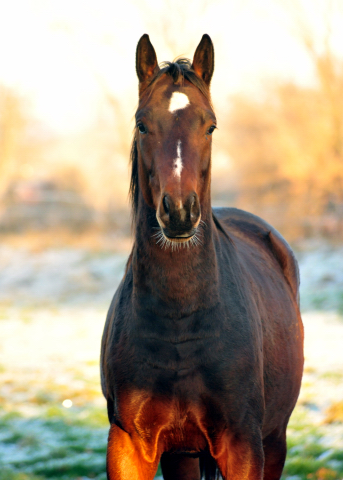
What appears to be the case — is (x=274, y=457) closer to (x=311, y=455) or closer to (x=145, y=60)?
(x=311, y=455)

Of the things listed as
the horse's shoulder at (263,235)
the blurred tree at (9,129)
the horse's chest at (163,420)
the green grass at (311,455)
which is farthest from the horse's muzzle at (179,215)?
the blurred tree at (9,129)

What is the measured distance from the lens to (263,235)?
3516 mm

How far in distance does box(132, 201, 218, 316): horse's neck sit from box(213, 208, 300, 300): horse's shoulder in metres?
1.20

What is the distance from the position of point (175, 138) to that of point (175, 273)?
1.71 feet

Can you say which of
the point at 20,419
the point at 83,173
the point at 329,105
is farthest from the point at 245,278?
the point at 83,173

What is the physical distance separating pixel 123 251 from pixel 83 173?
579cm

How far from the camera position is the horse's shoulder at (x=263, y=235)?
3422mm

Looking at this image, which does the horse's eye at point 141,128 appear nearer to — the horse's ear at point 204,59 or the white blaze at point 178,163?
the white blaze at point 178,163

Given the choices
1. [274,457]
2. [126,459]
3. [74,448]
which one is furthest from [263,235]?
[74,448]

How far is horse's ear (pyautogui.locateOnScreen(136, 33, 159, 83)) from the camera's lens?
2.22 metres

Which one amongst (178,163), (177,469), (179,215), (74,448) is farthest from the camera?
(74,448)

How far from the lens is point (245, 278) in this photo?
2492 millimetres

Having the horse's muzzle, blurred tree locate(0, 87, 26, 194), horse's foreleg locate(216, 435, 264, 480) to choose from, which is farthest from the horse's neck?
blurred tree locate(0, 87, 26, 194)

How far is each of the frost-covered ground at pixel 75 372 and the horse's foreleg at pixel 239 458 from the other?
1.78 metres
